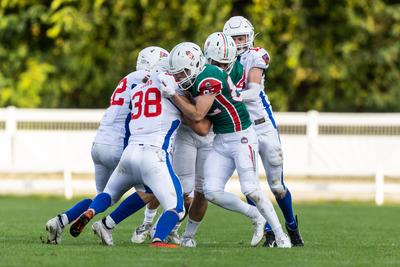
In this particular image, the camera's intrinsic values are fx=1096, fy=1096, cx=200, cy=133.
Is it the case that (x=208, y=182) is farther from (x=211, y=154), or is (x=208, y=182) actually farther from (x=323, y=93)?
(x=323, y=93)

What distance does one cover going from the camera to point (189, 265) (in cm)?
883

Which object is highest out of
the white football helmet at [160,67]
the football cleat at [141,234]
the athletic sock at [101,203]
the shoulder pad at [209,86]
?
the white football helmet at [160,67]

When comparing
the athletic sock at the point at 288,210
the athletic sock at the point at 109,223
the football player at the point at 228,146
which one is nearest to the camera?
the football player at the point at 228,146

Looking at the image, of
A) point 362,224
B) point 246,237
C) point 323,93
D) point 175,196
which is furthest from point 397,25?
point 175,196

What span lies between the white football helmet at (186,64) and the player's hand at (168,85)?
4.5 inches

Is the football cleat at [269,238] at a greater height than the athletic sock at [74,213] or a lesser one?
lesser

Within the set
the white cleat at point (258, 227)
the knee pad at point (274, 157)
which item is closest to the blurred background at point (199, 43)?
the knee pad at point (274, 157)

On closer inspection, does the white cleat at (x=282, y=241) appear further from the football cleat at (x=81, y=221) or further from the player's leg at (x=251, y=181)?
the football cleat at (x=81, y=221)

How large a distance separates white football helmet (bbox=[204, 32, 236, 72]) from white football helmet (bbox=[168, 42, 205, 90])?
0.93 feet

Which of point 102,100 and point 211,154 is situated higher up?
point 211,154

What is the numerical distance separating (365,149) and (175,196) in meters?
13.5

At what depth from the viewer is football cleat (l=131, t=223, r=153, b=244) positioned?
11558 mm

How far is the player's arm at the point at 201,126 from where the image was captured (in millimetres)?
10625

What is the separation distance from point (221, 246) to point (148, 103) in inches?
67.5
